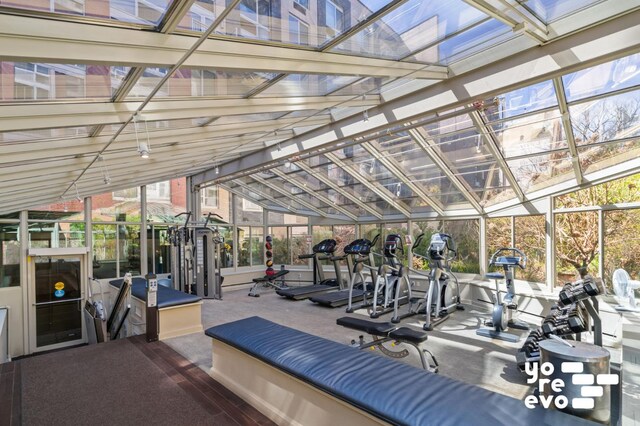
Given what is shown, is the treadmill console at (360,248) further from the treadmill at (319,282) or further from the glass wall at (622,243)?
the glass wall at (622,243)

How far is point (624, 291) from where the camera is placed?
15.2 ft

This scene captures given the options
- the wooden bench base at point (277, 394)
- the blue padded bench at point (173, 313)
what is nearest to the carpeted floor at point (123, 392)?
the wooden bench base at point (277, 394)

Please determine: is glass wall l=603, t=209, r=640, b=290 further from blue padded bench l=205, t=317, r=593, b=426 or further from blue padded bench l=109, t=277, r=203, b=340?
blue padded bench l=109, t=277, r=203, b=340

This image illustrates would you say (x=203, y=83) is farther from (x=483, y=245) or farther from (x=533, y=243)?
(x=483, y=245)

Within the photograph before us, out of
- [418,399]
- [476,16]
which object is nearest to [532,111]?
[476,16]

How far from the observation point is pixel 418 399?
7.18 feet

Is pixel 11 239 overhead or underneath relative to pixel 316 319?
overhead

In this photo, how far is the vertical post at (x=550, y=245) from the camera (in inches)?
257

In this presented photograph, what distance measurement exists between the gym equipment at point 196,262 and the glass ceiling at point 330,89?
11.3 feet

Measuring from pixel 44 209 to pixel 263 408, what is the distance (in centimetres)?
792

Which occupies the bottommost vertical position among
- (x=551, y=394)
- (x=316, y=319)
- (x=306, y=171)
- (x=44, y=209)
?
(x=316, y=319)

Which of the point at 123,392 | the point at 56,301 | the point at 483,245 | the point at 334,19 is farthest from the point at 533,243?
the point at 56,301

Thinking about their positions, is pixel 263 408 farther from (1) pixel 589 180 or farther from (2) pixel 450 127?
(1) pixel 589 180

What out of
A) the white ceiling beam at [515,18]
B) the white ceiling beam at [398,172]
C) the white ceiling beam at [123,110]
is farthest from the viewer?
the white ceiling beam at [398,172]
